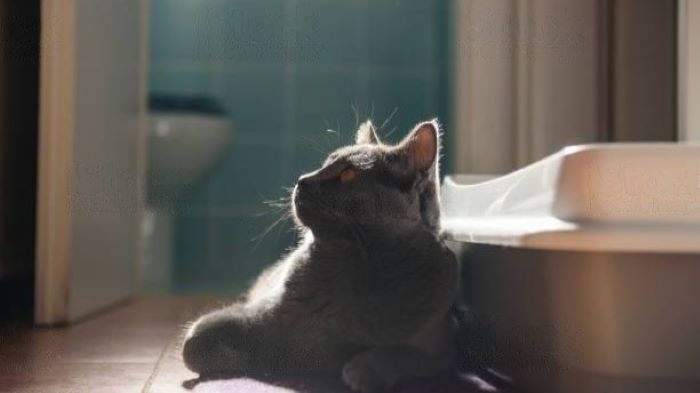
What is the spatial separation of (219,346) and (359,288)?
211 mm

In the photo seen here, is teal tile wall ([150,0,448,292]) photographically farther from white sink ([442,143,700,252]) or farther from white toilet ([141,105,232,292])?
white sink ([442,143,700,252])

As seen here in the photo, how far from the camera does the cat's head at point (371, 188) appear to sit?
0.99 metres

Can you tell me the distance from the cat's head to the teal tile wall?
1.59 meters

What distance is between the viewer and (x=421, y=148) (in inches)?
40.3

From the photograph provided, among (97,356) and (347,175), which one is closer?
(347,175)

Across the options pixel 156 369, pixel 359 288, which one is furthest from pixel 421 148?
pixel 156 369

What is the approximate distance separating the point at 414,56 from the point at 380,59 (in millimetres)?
113

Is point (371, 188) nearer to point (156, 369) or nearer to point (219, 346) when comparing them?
point (219, 346)

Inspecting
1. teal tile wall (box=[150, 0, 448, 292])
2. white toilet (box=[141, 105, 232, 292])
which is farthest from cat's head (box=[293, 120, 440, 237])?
teal tile wall (box=[150, 0, 448, 292])

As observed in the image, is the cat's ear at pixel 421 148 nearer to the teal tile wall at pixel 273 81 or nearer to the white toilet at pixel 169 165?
the white toilet at pixel 169 165

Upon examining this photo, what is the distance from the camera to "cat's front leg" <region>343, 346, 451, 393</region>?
0.94 meters

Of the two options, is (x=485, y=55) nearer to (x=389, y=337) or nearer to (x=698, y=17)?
(x=698, y=17)

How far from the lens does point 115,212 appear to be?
1.89m

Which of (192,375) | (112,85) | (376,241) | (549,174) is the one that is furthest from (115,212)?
(549,174)
